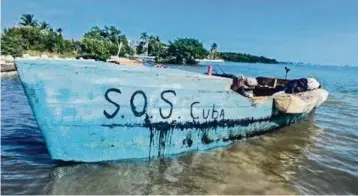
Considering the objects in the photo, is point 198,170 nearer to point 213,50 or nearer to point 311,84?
point 311,84

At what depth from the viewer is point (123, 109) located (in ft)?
18.6

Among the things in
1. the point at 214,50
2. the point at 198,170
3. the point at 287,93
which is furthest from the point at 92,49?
the point at 214,50

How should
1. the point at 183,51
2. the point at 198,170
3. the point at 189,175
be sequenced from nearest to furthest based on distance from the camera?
the point at 189,175
the point at 198,170
the point at 183,51

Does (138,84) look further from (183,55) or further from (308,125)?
(183,55)

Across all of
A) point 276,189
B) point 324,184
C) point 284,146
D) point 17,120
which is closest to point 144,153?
point 276,189

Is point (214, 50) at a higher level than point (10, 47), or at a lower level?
lower

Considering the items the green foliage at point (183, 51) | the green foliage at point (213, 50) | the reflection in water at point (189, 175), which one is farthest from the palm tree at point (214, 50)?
the reflection in water at point (189, 175)

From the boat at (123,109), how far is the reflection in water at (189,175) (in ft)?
0.67

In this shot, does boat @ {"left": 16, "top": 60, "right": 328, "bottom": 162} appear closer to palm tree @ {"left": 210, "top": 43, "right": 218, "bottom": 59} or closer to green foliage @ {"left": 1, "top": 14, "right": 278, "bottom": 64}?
green foliage @ {"left": 1, "top": 14, "right": 278, "bottom": 64}

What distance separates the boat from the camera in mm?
5168

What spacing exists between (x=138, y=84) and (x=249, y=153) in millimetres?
3249

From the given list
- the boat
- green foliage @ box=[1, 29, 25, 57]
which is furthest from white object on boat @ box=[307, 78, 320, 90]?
green foliage @ box=[1, 29, 25, 57]

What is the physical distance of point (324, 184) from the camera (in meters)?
6.28

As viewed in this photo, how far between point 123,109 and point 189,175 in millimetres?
1581
